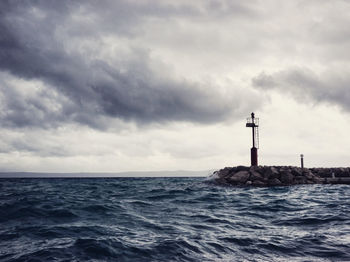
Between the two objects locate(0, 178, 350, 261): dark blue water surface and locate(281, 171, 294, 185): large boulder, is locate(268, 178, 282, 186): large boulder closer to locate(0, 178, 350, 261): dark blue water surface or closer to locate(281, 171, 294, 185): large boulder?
locate(281, 171, 294, 185): large boulder

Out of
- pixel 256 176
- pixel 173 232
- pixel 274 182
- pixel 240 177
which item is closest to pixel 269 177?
pixel 274 182

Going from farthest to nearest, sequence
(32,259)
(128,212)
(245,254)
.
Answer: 1. (128,212)
2. (245,254)
3. (32,259)

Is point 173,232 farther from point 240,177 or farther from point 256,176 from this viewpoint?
point 256,176

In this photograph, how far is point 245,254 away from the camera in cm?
658

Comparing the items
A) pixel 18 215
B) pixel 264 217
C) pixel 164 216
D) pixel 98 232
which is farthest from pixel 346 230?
pixel 18 215

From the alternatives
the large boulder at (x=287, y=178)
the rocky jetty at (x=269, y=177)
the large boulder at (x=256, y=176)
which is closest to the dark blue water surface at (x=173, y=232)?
the rocky jetty at (x=269, y=177)

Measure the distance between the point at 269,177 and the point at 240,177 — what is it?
2.99 m

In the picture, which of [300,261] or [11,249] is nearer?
[300,261]

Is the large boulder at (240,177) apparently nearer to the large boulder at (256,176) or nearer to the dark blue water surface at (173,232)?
the large boulder at (256,176)

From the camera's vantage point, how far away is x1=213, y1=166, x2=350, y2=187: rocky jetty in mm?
28453

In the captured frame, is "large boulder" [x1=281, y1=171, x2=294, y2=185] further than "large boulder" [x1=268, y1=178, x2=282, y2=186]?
Yes

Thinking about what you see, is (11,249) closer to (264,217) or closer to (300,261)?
(300,261)

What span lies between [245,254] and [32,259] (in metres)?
4.69

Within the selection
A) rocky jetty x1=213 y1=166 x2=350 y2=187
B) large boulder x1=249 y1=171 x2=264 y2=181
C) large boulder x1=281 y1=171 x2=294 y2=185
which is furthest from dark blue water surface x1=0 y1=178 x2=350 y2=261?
large boulder x1=281 y1=171 x2=294 y2=185
